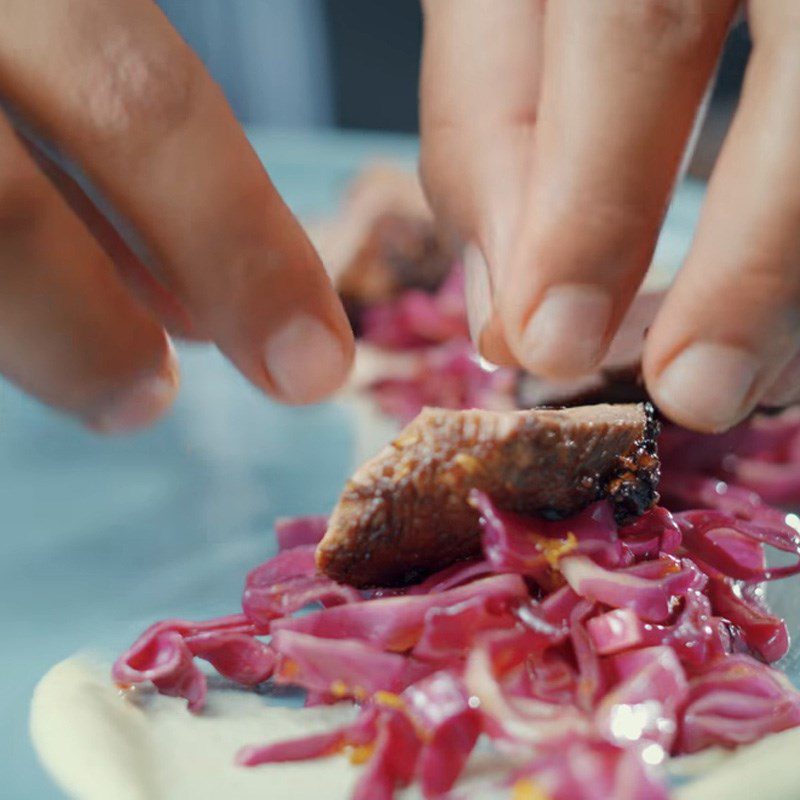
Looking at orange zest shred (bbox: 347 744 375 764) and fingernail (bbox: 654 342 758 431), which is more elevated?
fingernail (bbox: 654 342 758 431)

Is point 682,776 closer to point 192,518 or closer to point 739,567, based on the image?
point 739,567

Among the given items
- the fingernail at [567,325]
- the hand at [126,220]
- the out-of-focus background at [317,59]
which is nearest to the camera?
the hand at [126,220]

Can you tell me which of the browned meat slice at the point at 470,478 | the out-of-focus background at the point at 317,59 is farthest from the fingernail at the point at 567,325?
the out-of-focus background at the point at 317,59

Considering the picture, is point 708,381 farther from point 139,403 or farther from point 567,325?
point 139,403

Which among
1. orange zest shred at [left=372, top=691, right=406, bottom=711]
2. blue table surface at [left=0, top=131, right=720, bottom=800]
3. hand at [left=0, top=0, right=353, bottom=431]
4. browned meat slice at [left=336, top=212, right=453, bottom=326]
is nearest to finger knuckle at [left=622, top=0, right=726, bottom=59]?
blue table surface at [left=0, top=131, right=720, bottom=800]

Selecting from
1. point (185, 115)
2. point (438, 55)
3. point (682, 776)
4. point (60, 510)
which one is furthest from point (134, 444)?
point (682, 776)

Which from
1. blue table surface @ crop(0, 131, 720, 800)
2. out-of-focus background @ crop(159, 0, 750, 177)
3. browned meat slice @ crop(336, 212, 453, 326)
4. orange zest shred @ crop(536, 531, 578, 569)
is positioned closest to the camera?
orange zest shred @ crop(536, 531, 578, 569)

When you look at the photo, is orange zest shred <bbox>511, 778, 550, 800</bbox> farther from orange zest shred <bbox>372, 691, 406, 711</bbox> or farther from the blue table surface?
the blue table surface

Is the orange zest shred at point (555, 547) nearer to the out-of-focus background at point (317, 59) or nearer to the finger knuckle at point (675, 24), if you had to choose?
the finger knuckle at point (675, 24)
